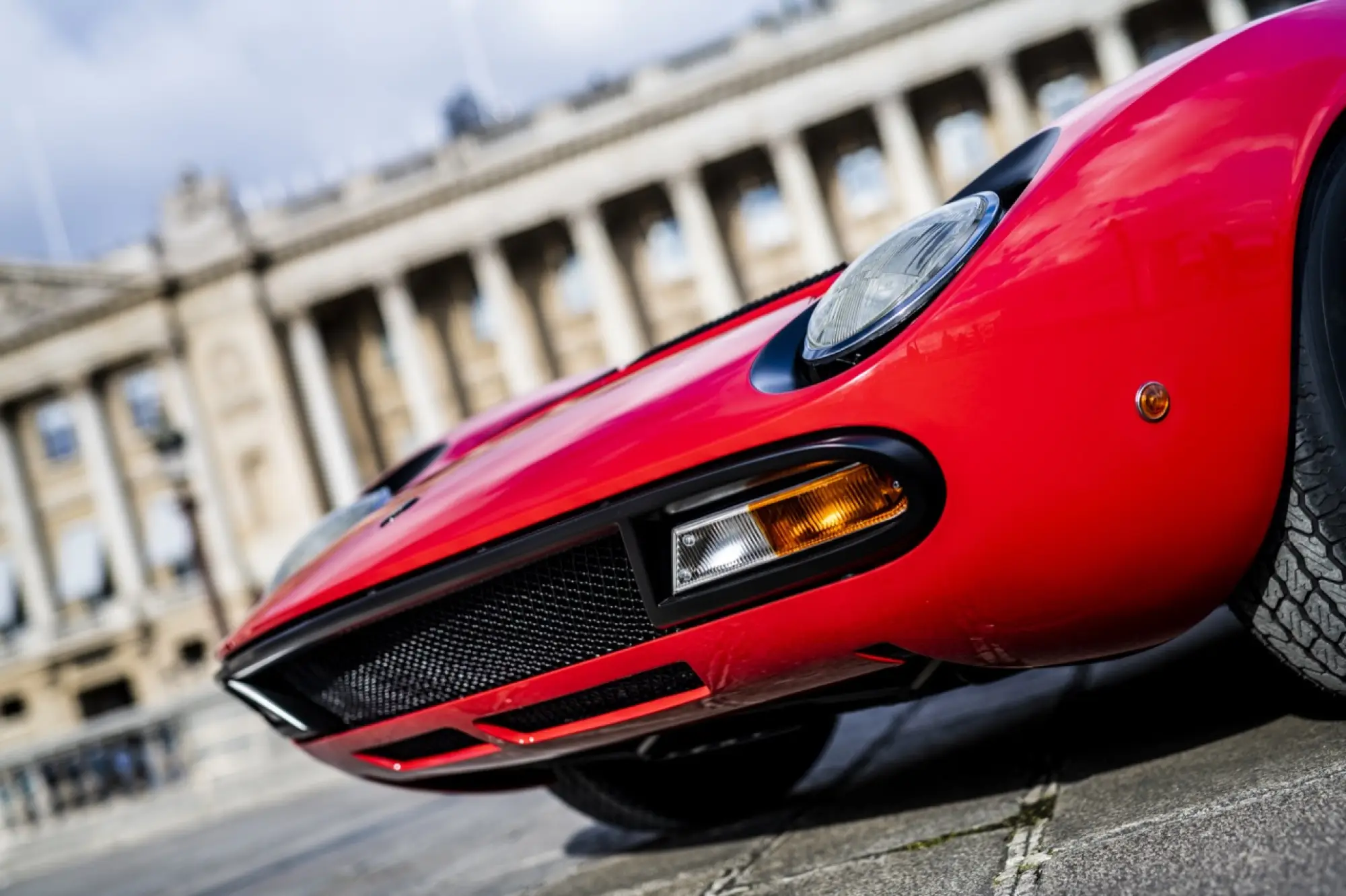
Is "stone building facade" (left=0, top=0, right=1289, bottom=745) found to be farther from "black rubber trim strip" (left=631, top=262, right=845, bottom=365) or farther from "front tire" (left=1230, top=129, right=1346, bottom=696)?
"front tire" (left=1230, top=129, right=1346, bottom=696)

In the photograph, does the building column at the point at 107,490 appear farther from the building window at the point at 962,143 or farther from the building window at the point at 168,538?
the building window at the point at 962,143

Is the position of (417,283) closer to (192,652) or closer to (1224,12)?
(192,652)

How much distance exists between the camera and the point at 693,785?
2797mm

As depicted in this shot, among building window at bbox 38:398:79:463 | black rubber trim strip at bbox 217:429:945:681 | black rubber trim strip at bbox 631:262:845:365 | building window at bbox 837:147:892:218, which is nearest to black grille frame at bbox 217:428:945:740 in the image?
black rubber trim strip at bbox 217:429:945:681

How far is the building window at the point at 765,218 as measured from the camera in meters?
39.0

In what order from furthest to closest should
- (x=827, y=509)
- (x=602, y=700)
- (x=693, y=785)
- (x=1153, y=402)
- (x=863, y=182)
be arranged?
(x=863, y=182), (x=693, y=785), (x=602, y=700), (x=827, y=509), (x=1153, y=402)

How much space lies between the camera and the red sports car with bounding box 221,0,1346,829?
155 cm

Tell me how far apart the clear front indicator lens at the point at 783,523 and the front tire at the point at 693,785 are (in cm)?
102

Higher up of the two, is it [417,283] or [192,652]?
[417,283]

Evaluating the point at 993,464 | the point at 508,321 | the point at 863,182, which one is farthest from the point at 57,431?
the point at 993,464

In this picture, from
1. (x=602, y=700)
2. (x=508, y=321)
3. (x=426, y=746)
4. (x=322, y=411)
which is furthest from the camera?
(x=322, y=411)

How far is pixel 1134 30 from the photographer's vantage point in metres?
37.8

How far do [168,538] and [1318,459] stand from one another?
136 ft

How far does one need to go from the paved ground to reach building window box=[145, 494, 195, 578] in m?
37.4
